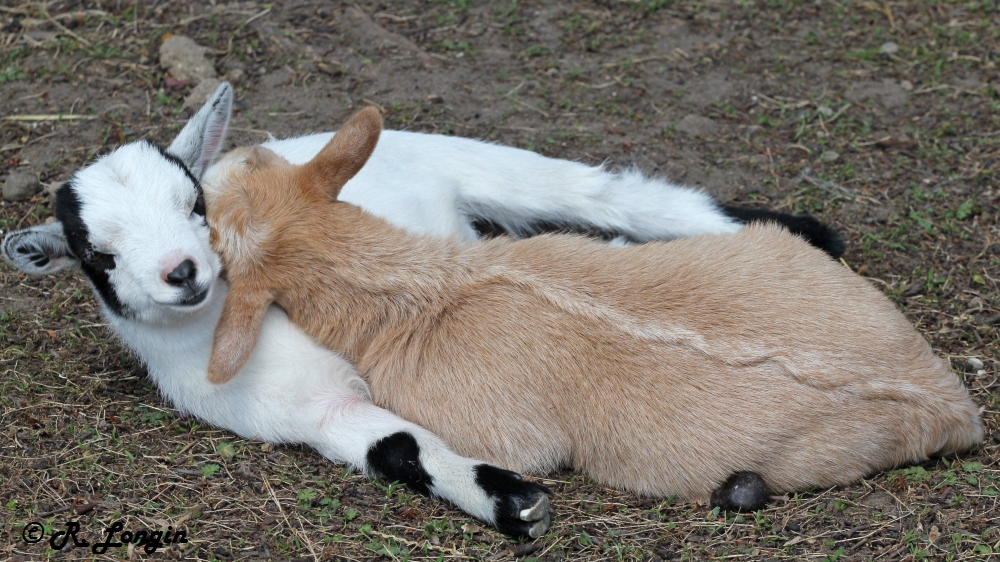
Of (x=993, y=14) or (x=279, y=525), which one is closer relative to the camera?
(x=279, y=525)

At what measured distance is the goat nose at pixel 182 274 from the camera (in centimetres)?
486

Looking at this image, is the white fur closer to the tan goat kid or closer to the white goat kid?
the white goat kid

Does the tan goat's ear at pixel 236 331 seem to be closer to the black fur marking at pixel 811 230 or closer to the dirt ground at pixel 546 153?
the dirt ground at pixel 546 153

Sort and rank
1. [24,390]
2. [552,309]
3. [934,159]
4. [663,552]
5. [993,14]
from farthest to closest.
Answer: [993,14] < [934,159] < [24,390] < [552,309] < [663,552]

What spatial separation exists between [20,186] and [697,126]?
5525 millimetres

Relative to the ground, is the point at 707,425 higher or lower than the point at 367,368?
higher

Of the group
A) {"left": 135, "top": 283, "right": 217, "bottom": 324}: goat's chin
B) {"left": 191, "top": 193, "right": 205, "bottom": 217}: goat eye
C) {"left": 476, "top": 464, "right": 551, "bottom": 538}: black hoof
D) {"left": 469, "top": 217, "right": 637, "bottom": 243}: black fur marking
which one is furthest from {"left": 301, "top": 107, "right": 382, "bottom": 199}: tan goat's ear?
{"left": 476, "top": 464, "right": 551, "bottom": 538}: black hoof

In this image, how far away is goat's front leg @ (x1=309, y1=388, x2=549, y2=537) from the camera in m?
4.68

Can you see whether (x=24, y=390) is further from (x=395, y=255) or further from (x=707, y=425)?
(x=707, y=425)

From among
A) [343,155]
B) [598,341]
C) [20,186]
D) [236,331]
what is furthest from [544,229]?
[20,186]

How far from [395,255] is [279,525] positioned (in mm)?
1553

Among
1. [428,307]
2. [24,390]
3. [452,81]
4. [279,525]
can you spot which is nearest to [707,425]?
[428,307]

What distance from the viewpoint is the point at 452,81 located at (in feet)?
29.1

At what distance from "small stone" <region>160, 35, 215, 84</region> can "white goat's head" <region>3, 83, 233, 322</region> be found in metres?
3.43
